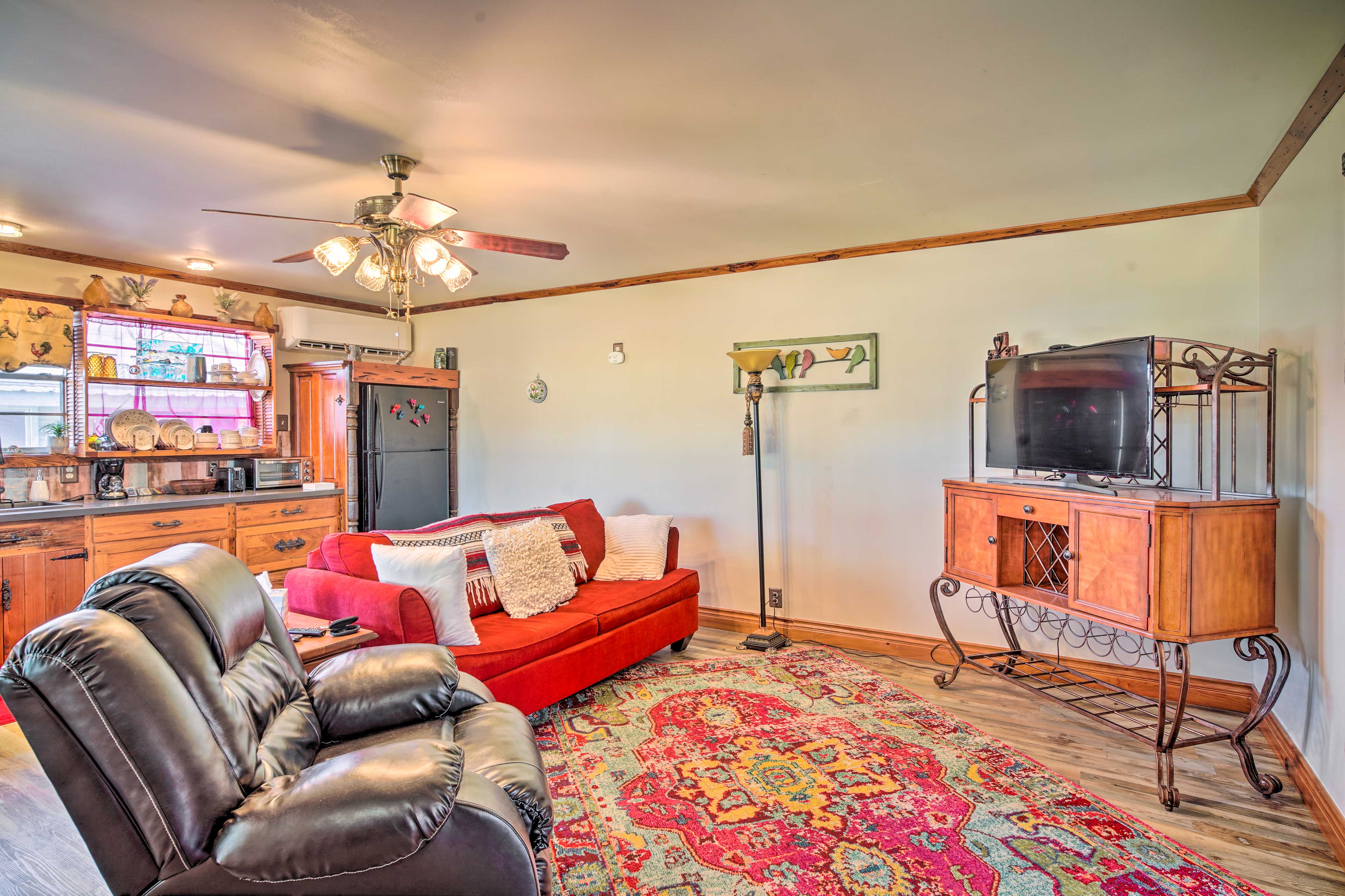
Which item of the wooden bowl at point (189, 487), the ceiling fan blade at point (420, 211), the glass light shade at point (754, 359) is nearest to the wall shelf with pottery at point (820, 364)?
the glass light shade at point (754, 359)

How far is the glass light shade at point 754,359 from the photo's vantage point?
394cm

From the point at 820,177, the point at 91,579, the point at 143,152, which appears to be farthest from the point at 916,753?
the point at 91,579

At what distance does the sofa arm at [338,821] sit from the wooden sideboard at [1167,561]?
93.5 inches

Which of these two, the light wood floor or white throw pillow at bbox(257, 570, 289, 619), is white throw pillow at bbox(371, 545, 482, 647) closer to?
white throw pillow at bbox(257, 570, 289, 619)

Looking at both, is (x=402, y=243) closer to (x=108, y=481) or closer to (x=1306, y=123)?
(x=108, y=481)

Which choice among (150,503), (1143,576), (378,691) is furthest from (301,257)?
(1143,576)

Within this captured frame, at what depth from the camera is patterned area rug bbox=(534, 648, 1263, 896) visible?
1.95 m

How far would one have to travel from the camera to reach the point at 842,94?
2.16 meters

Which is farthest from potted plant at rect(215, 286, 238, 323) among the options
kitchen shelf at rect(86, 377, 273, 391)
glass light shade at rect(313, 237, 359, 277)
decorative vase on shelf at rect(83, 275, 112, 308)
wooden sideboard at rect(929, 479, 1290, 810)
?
wooden sideboard at rect(929, 479, 1290, 810)

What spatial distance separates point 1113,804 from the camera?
2.34 meters

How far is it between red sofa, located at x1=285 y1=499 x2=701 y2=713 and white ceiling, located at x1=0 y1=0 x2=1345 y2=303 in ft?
5.38

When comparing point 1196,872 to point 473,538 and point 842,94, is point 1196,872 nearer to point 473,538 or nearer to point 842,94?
point 842,94

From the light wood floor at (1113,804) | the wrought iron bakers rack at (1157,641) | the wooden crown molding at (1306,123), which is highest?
the wooden crown molding at (1306,123)

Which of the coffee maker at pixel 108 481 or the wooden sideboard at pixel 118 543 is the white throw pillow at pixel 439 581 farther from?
the coffee maker at pixel 108 481
